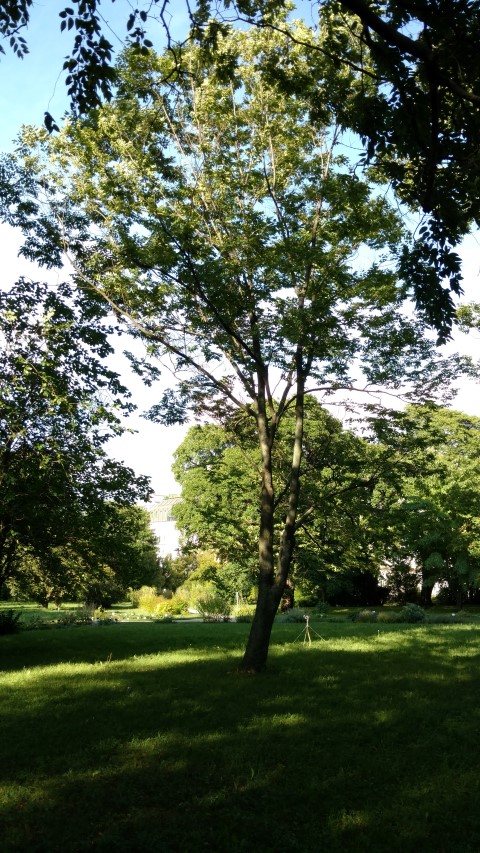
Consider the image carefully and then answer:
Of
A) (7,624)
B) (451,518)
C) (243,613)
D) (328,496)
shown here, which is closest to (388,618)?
(243,613)

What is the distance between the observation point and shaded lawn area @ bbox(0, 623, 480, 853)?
448 centimetres

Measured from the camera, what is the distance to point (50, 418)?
12.7 meters

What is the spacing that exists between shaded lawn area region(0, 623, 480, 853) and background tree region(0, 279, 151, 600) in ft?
10.1

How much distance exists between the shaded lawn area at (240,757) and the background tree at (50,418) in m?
3.09

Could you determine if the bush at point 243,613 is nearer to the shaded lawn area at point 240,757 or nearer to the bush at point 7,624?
the bush at point 7,624

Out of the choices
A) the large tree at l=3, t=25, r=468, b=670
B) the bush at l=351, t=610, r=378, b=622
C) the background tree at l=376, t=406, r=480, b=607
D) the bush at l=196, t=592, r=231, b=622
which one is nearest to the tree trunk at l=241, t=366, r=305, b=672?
the large tree at l=3, t=25, r=468, b=670

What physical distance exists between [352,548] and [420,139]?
893 centimetres

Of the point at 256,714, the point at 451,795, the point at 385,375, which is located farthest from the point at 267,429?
the point at 451,795

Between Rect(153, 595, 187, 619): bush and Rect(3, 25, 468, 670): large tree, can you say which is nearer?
Rect(3, 25, 468, 670): large tree

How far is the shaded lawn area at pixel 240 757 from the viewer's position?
4484mm

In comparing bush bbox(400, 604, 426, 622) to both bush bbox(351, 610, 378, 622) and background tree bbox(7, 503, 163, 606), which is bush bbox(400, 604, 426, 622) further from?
background tree bbox(7, 503, 163, 606)

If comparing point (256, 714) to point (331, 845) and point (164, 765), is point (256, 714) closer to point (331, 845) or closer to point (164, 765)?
point (164, 765)

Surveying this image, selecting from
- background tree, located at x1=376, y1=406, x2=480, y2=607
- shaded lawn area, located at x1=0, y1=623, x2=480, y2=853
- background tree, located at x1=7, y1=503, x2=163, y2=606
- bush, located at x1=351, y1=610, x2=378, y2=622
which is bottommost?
shaded lawn area, located at x1=0, y1=623, x2=480, y2=853

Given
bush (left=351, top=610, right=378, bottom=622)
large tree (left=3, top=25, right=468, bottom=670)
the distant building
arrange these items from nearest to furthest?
large tree (left=3, top=25, right=468, bottom=670) < bush (left=351, top=610, right=378, bottom=622) < the distant building
